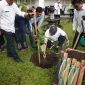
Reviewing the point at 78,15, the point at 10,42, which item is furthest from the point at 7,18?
the point at 78,15

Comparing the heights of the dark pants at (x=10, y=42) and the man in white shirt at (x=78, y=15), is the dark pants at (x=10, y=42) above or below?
below

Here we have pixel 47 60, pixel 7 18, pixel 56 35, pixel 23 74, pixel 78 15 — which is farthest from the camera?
pixel 56 35

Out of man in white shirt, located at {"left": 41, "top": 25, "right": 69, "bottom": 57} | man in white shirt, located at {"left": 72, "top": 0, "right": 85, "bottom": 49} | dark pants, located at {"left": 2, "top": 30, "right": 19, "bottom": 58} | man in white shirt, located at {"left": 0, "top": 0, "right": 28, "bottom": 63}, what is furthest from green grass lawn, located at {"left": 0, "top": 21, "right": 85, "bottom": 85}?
man in white shirt, located at {"left": 72, "top": 0, "right": 85, "bottom": 49}

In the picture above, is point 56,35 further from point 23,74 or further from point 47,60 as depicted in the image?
point 23,74

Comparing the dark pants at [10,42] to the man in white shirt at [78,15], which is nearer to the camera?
the man in white shirt at [78,15]

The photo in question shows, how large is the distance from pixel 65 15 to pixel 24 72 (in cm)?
1770

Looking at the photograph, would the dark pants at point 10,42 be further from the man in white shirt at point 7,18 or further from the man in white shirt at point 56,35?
the man in white shirt at point 56,35

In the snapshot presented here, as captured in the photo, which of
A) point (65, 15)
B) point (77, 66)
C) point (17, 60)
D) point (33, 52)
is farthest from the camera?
point (65, 15)

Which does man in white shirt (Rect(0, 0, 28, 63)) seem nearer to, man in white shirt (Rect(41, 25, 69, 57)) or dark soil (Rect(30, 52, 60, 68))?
dark soil (Rect(30, 52, 60, 68))

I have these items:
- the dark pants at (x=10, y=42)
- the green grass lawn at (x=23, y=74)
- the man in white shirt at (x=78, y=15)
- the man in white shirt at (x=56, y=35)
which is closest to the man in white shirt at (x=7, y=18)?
the dark pants at (x=10, y=42)

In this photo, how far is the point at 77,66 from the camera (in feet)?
20.2

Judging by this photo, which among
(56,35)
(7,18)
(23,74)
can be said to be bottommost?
(23,74)

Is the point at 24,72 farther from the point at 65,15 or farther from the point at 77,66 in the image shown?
the point at 65,15

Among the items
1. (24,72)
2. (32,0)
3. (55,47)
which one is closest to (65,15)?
(32,0)
